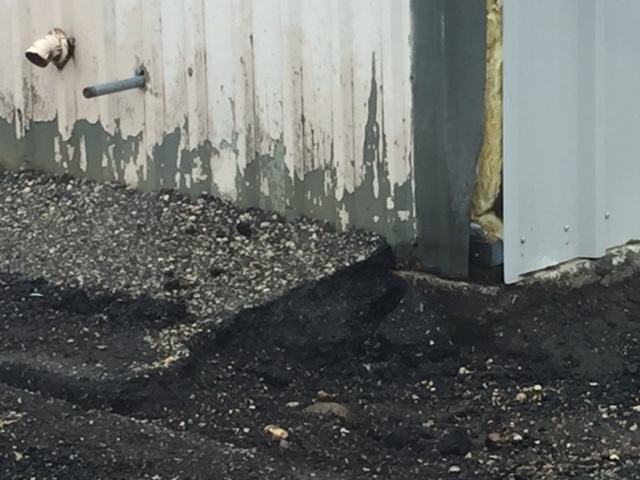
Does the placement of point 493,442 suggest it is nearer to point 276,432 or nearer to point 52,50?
point 276,432

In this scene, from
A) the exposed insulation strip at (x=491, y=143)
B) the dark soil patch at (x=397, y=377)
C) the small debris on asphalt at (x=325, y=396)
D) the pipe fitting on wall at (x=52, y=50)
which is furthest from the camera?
the pipe fitting on wall at (x=52, y=50)

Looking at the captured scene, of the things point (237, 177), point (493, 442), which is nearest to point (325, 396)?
point (493, 442)

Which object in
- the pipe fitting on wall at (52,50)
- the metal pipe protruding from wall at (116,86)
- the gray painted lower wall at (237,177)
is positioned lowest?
the gray painted lower wall at (237,177)

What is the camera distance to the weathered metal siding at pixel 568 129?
468 cm

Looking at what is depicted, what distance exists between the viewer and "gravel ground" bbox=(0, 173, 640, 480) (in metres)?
3.77

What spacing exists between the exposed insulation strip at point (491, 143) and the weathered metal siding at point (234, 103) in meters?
0.29

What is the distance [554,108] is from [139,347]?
1.76 metres

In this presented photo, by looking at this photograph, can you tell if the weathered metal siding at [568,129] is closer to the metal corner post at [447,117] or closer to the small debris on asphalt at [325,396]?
the metal corner post at [447,117]

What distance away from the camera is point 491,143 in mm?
4656

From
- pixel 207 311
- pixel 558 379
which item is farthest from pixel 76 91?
pixel 558 379

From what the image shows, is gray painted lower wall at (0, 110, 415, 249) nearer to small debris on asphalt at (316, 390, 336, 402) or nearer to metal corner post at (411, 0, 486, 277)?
metal corner post at (411, 0, 486, 277)

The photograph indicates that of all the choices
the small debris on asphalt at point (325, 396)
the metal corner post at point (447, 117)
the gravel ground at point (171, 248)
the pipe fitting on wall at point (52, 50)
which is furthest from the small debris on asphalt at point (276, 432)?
the pipe fitting on wall at point (52, 50)

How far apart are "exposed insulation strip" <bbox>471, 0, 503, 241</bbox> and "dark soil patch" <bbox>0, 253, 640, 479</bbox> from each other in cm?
28

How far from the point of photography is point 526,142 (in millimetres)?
4734
